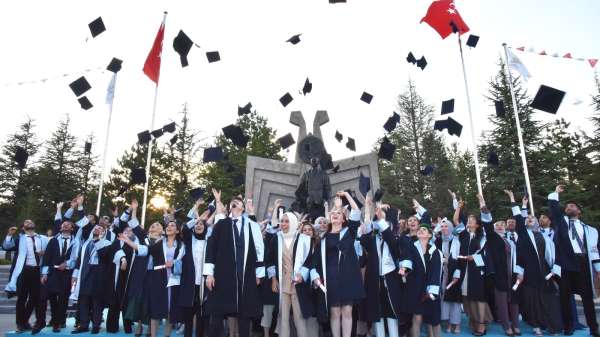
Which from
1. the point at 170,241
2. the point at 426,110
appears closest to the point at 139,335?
the point at 170,241

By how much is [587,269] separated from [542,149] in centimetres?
2147

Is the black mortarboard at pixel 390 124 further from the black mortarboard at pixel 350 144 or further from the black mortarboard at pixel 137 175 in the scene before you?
the black mortarboard at pixel 137 175

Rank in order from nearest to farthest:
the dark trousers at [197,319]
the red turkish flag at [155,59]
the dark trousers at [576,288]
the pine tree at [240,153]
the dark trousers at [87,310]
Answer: the dark trousers at [197,319] → the dark trousers at [576,288] → the dark trousers at [87,310] → the red turkish flag at [155,59] → the pine tree at [240,153]

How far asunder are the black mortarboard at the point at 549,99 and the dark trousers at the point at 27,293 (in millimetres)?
9793

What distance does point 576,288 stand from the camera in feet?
22.0

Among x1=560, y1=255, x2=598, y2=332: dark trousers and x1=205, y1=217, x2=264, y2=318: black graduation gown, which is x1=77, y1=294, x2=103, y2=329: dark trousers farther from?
x1=560, y1=255, x2=598, y2=332: dark trousers

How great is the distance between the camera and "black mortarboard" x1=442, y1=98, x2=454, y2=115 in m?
10.2

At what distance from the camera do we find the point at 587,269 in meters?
6.73

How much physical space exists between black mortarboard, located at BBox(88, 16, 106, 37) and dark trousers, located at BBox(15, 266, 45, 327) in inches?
224

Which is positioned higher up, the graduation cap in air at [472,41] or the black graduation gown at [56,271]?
the graduation cap in air at [472,41]

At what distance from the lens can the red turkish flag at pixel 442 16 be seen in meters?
12.1

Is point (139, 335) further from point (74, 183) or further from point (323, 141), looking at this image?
point (74, 183)

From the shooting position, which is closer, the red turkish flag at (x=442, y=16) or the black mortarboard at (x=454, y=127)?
the black mortarboard at (x=454, y=127)

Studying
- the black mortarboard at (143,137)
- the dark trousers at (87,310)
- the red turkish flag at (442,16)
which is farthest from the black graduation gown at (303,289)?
the red turkish flag at (442,16)
